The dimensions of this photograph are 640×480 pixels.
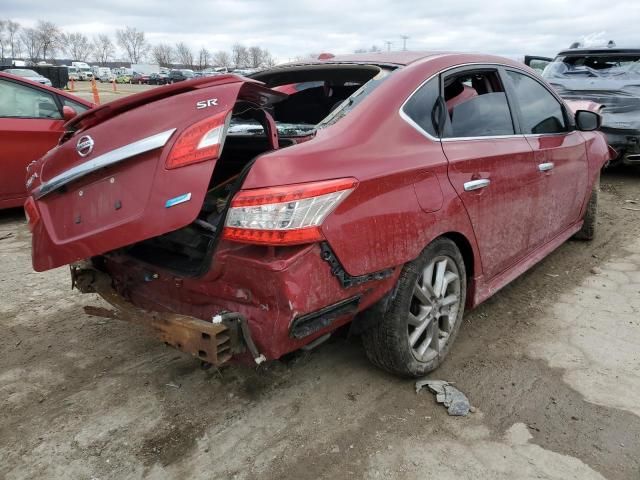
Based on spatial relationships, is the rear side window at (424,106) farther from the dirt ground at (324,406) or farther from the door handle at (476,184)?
the dirt ground at (324,406)

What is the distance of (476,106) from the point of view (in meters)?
3.11

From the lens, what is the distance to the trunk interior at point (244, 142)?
237cm

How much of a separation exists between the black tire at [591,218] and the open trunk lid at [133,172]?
3.56m

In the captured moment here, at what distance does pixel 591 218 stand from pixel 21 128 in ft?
18.5

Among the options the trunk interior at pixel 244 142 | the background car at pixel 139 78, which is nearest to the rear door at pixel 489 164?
the trunk interior at pixel 244 142

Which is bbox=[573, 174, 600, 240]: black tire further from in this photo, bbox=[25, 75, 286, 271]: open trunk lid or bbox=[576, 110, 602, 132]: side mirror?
bbox=[25, 75, 286, 271]: open trunk lid

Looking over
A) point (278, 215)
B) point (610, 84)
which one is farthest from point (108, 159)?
point (610, 84)

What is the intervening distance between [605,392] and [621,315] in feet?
3.49

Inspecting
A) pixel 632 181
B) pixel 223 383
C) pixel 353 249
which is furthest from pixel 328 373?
pixel 632 181

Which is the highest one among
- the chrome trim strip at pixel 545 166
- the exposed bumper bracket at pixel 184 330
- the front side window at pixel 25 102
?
the front side window at pixel 25 102

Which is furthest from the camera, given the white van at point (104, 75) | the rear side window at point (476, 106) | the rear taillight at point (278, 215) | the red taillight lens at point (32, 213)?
the white van at point (104, 75)

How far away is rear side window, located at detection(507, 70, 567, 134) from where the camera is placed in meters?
3.53

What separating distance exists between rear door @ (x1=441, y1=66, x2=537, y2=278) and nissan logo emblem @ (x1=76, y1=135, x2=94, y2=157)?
1.64 m

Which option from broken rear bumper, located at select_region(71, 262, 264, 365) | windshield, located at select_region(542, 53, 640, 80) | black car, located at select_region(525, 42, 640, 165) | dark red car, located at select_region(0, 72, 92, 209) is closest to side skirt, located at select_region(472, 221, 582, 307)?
broken rear bumper, located at select_region(71, 262, 264, 365)
